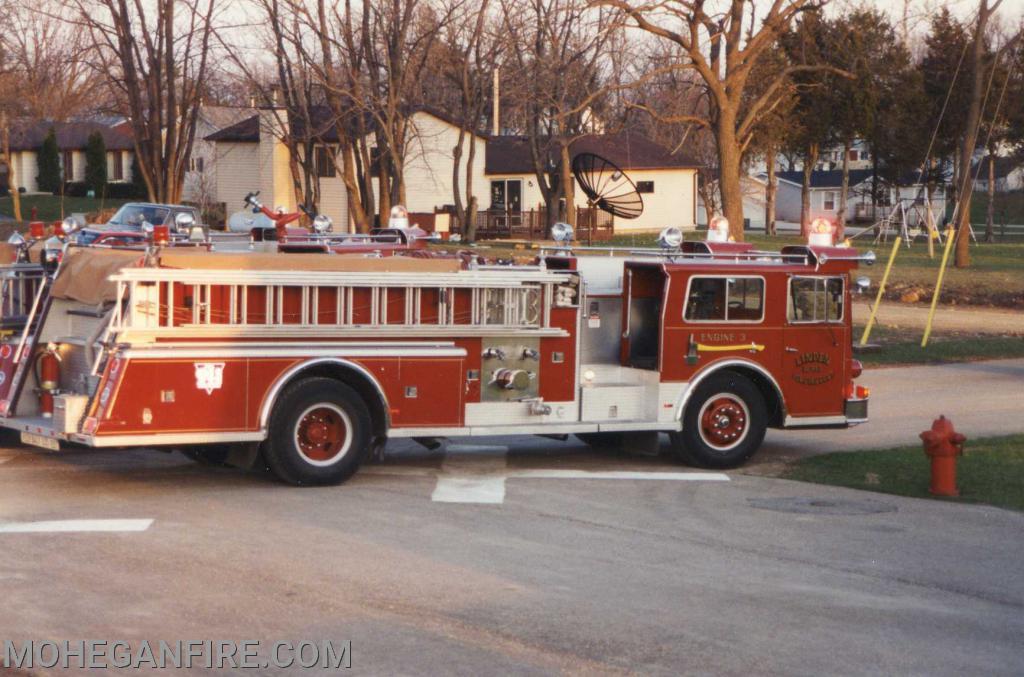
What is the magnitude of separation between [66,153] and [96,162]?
8417 millimetres

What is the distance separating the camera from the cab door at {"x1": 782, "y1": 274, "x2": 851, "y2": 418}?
13711mm

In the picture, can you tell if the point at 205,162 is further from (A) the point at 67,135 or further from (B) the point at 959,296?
(B) the point at 959,296

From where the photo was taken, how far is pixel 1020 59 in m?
50.8

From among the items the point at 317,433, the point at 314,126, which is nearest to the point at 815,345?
the point at 317,433

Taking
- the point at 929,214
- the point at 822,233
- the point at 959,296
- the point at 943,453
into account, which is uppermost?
the point at 929,214

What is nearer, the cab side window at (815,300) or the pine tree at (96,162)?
the cab side window at (815,300)

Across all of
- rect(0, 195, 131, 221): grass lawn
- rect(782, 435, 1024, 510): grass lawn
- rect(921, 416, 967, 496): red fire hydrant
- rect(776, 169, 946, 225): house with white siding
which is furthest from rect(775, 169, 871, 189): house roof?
rect(921, 416, 967, 496): red fire hydrant

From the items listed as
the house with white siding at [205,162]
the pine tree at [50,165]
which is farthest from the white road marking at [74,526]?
the pine tree at [50,165]

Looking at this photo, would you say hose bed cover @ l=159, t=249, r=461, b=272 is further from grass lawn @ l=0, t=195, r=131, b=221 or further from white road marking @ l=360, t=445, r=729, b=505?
grass lawn @ l=0, t=195, r=131, b=221

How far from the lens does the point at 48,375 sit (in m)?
11.6

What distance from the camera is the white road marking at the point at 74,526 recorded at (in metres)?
9.81

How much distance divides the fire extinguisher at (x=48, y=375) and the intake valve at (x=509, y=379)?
3.65 m

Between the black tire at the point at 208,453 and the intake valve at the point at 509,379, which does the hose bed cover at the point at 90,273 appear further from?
the intake valve at the point at 509,379

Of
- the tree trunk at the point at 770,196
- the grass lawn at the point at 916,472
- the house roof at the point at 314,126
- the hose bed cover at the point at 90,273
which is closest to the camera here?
the hose bed cover at the point at 90,273
